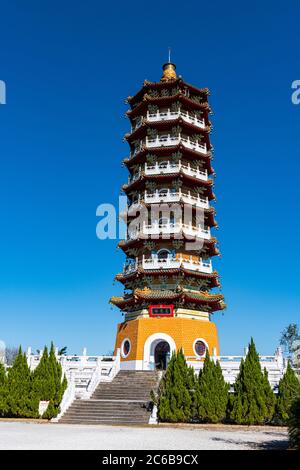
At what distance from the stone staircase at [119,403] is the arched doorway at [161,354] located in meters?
4.52

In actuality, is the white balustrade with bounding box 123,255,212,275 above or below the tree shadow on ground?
above

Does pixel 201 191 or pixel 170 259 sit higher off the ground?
pixel 201 191

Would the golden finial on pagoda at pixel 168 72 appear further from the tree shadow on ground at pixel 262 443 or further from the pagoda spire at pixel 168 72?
the tree shadow on ground at pixel 262 443

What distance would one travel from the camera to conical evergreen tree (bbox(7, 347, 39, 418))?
72.5 feet

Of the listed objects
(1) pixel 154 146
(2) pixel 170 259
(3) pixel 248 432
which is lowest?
(3) pixel 248 432

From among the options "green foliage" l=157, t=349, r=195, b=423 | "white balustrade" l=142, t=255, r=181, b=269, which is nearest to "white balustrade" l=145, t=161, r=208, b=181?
"white balustrade" l=142, t=255, r=181, b=269

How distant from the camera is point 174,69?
39.4m

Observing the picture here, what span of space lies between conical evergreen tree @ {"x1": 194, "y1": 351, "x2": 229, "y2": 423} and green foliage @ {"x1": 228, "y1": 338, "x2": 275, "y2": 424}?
466 millimetres

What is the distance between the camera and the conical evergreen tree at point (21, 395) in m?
22.1

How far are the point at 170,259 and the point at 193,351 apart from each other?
6473 millimetres

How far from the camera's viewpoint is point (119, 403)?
70.8 ft

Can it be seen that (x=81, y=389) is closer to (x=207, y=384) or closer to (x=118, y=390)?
(x=118, y=390)

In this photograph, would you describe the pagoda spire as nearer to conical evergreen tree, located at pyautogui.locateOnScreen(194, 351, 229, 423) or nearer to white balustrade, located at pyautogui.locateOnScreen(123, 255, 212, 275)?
white balustrade, located at pyautogui.locateOnScreen(123, 255, 212, 275)

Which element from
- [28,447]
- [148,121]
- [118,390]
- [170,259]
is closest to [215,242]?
[170,259]
